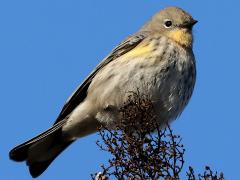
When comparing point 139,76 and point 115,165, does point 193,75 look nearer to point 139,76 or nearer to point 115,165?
point 139,76

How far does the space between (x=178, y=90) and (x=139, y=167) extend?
3543 millimetres

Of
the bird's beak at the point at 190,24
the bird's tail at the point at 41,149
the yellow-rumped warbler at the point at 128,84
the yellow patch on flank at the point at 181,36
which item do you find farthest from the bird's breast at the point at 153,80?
the bird's tail at the point at 41,149

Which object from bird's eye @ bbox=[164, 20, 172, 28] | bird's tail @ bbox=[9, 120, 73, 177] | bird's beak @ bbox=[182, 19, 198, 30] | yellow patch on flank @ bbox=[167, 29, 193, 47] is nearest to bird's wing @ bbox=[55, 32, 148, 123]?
bird's tail @ bbox=[9, 120, 73, 177]

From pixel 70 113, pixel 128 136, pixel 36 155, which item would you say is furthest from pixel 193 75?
pixel 128 136

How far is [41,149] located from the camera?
10664mm

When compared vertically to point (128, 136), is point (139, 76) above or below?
above

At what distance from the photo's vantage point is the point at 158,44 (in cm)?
1033

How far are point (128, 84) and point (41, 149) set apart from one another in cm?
202

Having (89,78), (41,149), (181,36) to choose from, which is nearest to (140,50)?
(181,36)

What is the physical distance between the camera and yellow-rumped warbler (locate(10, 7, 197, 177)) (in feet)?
32.0

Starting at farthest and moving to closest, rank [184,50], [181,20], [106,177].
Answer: [181,20] < [184,50] < [106,177]

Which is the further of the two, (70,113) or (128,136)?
(70,113)

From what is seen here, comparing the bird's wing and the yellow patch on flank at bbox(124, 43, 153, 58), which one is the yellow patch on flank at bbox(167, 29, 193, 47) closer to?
the bird's wing

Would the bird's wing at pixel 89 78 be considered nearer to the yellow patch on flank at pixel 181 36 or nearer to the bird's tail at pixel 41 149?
the bird's tail at pixel 41 149
